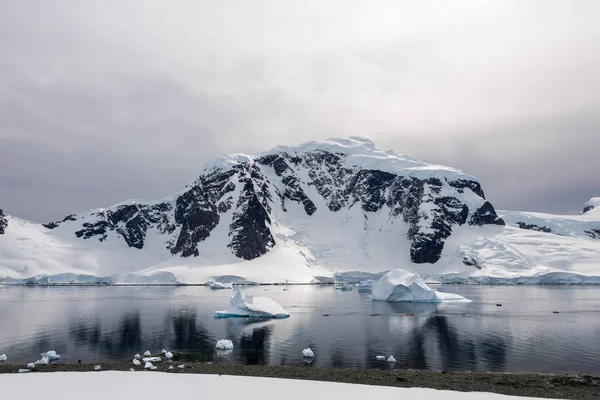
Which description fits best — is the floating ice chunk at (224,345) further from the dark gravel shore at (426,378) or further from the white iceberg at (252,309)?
the white iceberg at (252,309)

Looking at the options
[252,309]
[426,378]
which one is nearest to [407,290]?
[252,309]

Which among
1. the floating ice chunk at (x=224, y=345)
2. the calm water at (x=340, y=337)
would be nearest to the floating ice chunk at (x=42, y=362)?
the calm water at (x=340, y=337)

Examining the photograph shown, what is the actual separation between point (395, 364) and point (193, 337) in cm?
2876

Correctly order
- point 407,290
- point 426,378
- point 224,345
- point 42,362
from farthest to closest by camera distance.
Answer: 1. point 407,290
2. point 224,345
3. point 42,362
4. point 426,378

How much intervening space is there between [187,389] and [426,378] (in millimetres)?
18940

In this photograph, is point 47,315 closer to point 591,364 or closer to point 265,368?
point 265,368

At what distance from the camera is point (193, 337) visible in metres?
61.8

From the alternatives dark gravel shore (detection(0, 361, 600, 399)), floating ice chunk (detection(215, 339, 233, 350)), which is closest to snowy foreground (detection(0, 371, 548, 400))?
dark gravel shore (detection(0, 361, 600, 399))

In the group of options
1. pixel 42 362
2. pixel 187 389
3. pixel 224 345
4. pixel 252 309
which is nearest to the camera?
pixel 187 389

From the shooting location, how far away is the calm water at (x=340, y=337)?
46625mm

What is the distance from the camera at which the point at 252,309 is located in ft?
273

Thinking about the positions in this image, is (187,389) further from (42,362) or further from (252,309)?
(252,309)

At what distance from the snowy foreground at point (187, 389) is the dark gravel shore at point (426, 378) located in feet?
15.0

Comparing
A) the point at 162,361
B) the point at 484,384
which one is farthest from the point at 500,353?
the point at 162,361
